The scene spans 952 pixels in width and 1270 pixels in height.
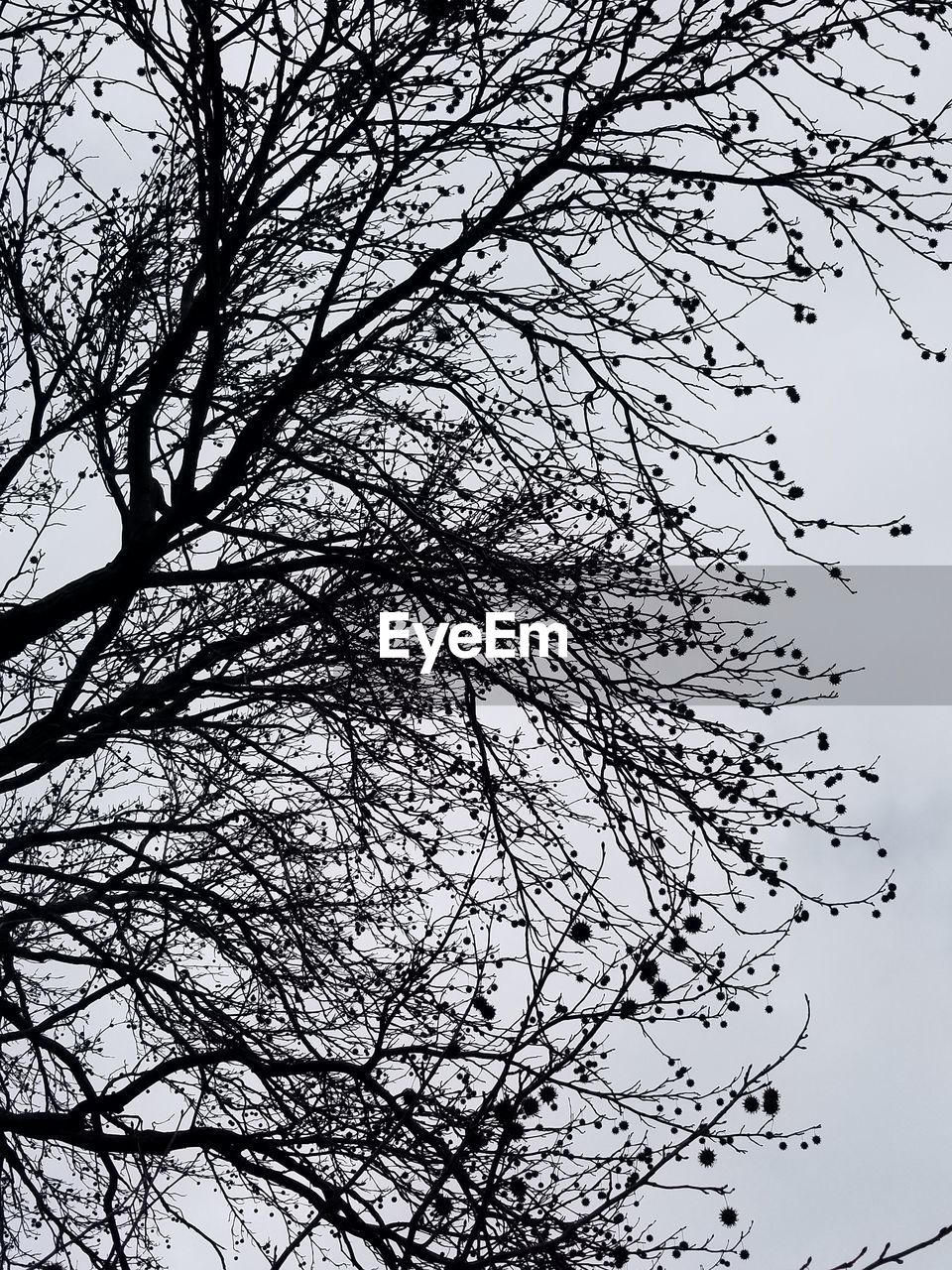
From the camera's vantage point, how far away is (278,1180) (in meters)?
5.75

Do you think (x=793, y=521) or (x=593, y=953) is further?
(x=793, y=521)

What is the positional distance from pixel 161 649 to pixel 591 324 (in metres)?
3.30

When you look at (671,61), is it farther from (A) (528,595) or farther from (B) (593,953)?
(B) (593,953)

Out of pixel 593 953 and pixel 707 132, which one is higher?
pixel 707 132

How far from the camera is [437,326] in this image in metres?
6.45

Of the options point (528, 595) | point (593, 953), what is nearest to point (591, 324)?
point (528, 595)

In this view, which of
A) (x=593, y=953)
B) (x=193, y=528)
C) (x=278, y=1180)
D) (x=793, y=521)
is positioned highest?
(x=193, y=528)

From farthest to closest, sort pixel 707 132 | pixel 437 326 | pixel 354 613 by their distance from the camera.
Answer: pixel 354 613 < pixel 437 326 < pixel 707 132

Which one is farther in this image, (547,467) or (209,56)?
(547,467)

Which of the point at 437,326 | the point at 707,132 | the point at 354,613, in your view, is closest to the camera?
the point at 707,132

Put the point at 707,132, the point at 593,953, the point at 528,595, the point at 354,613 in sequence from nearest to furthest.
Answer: the point at 593,953 → the point at 528,595 → the point at 707,132 → the point at 354,613

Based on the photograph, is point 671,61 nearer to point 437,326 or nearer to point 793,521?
point 437,326

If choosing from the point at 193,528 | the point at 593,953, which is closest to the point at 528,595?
the point at 593,953

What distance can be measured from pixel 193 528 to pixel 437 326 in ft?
5.73
